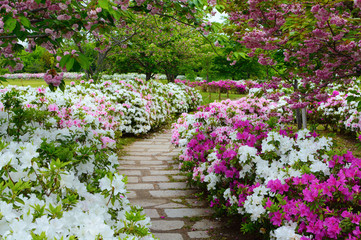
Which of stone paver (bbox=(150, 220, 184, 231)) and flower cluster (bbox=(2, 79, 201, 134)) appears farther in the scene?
flower cluster (bbox=(2, 79, 201, 134))

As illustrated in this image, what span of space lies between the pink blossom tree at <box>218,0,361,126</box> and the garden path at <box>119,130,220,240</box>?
195cm

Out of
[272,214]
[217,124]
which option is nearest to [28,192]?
[272,214]

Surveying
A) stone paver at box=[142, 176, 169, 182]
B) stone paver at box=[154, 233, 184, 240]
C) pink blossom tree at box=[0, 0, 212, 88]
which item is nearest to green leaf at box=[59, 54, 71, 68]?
pink blossom tree at box=[0, 0, 212, 88]

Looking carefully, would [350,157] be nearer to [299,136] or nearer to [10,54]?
[299,136]

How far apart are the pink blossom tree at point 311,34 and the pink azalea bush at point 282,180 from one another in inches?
30.4

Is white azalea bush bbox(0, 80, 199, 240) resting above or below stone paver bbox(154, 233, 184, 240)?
above

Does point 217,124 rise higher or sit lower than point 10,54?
lower

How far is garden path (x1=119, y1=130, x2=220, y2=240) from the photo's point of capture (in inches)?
132

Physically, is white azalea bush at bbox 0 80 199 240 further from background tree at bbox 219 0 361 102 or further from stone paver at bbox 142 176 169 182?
background tree at bbox 219 0 361 102

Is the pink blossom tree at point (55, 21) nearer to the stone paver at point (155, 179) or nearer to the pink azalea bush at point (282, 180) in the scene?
the pink azalea bush at point (282, 180)

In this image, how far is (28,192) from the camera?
1635mm

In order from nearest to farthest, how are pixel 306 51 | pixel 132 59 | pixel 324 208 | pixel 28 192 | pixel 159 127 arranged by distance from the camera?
pixel 28 192 → pixel 324 208 → pixel 306 51 → pixel 159 127 → pixel 132 59

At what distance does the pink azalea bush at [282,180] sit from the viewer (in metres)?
2.21

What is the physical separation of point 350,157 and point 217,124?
289cm
